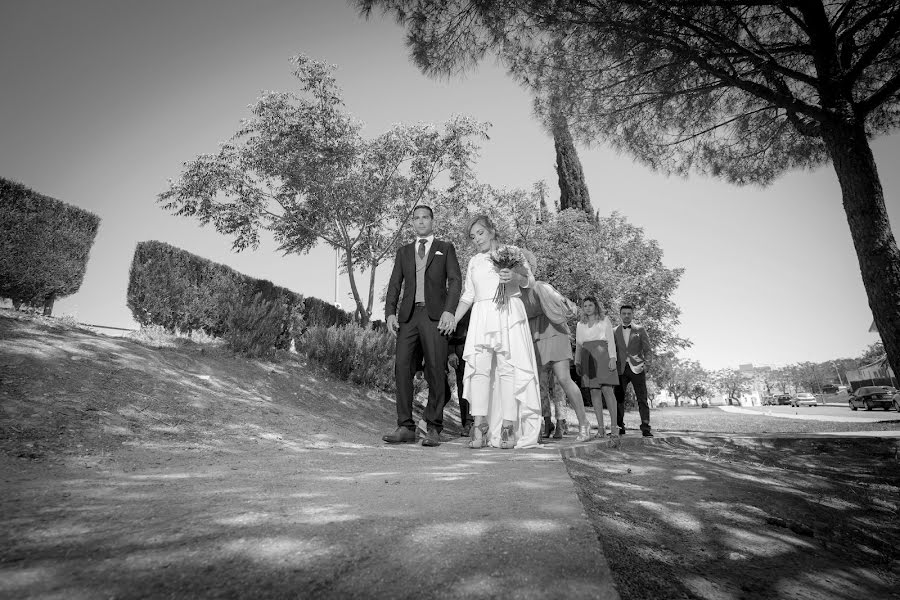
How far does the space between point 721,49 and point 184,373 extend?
7.57 m

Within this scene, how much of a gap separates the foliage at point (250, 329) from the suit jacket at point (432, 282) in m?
3.79

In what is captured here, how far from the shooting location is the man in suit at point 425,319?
4840 mm

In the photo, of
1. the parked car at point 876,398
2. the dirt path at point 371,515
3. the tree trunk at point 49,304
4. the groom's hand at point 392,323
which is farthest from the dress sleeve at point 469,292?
the parked car at point 876,398

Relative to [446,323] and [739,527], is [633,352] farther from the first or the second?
[739,527]

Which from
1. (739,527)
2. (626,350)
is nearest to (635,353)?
(626,350)

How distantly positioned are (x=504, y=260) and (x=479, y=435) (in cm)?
173

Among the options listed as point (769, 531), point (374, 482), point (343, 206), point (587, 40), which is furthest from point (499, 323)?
point (343, 206)

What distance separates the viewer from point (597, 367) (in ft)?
20.5

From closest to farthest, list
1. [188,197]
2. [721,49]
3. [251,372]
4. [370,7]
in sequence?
[370,7], [721,49], [251,372], [188,197]

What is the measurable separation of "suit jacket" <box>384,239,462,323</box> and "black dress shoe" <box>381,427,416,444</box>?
1.13m

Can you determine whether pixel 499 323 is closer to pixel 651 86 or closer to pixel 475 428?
pixel 475 428

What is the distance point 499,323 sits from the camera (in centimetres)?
473

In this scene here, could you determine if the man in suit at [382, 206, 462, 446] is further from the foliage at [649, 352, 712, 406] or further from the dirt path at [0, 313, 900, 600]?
the foliage at [649, 352, 712, 406]

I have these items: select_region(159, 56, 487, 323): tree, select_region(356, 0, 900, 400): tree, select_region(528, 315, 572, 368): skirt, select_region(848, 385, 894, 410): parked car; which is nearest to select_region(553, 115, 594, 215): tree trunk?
select_region(159, 56, 487, 323): tree
